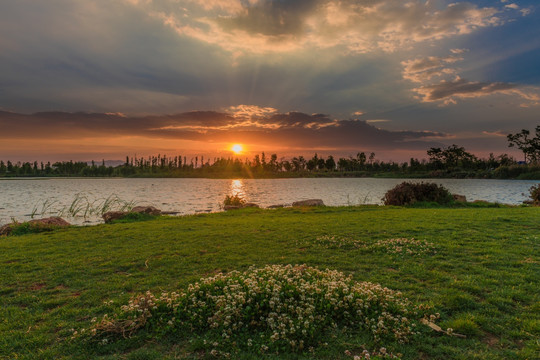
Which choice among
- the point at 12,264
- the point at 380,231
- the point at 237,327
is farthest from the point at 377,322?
the point at 12,264

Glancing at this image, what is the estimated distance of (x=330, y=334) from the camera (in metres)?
5.31

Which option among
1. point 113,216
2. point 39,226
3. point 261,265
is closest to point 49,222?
point 39,226

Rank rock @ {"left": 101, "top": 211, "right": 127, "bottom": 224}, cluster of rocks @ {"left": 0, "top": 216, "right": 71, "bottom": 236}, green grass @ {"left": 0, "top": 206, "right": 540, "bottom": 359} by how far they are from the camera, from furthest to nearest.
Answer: rock @ {"left": 101, "top": 211, "right": 127, "bottom": 224} → cluster of rocks @ {"left": 0, "top": 216, "right": 71, "bottom": 236} → green grass @ {"left": 0, "top": 206, "right": 540, "bottom": 359}

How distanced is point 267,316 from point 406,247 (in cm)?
773

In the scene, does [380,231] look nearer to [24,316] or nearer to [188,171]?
[24,316]

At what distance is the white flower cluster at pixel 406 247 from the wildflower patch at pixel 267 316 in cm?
456

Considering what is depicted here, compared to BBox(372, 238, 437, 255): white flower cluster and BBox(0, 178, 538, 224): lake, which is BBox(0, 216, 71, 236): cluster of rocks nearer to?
BBox(0, 178, 538, 224): lake

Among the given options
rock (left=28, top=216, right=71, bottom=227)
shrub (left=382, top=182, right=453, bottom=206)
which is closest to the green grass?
rock (left=28, top=216, right=71, bottom=227)

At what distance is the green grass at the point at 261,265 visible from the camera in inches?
198

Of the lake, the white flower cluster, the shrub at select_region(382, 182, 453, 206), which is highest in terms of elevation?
the shrub at select_region(382, 182, 453, 206)

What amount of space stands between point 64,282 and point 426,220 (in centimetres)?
1823

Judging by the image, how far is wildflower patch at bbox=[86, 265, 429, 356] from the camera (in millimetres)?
5062

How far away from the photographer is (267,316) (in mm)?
5527

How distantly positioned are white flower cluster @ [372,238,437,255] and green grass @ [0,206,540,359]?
31 centimetres
